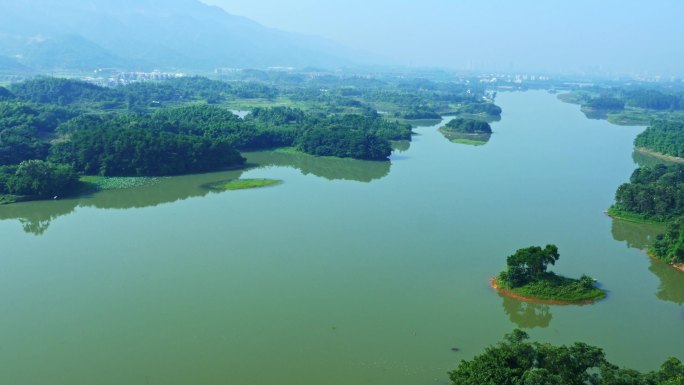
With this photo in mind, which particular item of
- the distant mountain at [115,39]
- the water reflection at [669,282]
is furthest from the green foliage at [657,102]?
the distant mountain at [115,39]

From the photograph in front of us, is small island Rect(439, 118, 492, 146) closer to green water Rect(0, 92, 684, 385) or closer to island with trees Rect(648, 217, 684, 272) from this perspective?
green water Rect(0, 92, 684, 385)

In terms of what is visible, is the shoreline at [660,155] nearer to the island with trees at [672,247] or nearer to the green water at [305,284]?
the green water at [305,284]

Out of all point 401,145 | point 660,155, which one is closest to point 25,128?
point 401,145

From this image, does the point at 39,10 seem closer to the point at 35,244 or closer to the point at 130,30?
the point at 130,30

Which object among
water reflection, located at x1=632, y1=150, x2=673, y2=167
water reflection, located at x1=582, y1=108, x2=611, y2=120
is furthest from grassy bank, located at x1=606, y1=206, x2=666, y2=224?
water reflection, located at x1=582, y1=108, x2=611, y2=120

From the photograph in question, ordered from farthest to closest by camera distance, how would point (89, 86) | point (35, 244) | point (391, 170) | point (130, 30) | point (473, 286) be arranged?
1. point (130, 30)
2. point (89, 86)
3. point (391, 170)
4. point (35, 244)
5. point (473, 286)

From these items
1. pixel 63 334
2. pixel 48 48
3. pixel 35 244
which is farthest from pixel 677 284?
pixel 48 48
